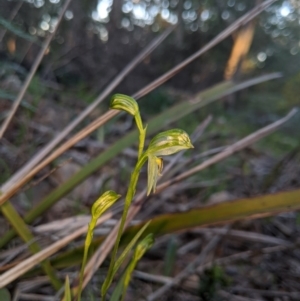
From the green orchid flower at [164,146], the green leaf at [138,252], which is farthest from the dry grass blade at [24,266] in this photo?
the green orchid flower at [164,146]

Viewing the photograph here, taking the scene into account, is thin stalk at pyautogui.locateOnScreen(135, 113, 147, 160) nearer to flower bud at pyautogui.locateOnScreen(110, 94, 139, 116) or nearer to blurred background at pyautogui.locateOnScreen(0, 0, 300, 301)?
flower bud at pyautogui.locateOnScreen(110, 94, 139, 116)

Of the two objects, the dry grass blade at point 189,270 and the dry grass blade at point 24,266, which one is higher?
the dry grass blade at point 189,270

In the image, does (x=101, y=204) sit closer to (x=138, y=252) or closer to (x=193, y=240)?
(x=138, y=252)

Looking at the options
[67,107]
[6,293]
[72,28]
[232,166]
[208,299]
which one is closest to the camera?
[6,293]

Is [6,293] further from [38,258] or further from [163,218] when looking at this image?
[163,218]

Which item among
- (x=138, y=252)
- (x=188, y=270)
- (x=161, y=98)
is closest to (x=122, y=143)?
(x=188, y=270)

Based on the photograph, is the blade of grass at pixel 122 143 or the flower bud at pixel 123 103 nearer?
the flower bud at pixel 123 103

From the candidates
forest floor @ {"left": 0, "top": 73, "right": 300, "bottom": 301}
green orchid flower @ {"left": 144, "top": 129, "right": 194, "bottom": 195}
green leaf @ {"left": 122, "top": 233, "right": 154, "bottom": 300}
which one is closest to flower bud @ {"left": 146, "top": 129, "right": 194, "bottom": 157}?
green orchid flower @ {"left": 144, "top": 129, "right": 194, "bottom": 195}

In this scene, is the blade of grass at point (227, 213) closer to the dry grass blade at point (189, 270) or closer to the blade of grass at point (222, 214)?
the blade of grass at point (222, 214)

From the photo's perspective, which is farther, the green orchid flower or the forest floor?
the forest floor

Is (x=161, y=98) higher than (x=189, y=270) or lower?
higher

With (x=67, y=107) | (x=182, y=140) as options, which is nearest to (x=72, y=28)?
(x=67, y=107)
